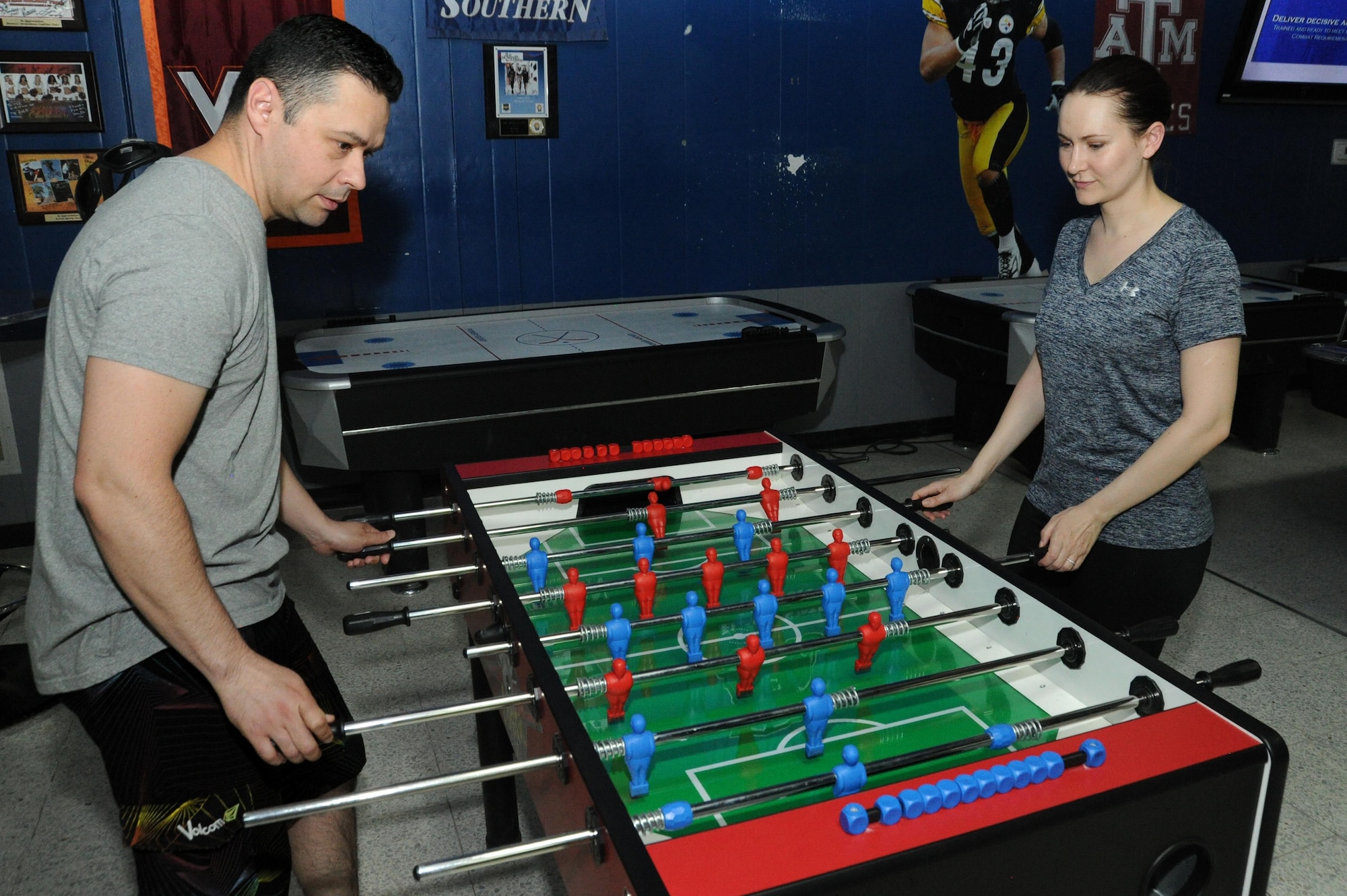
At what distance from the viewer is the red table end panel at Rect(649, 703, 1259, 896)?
3.01 ft

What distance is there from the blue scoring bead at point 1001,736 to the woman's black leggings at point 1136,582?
72cm

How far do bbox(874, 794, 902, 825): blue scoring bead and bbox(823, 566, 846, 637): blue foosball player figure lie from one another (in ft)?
1.43

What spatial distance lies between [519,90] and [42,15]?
1589 mm

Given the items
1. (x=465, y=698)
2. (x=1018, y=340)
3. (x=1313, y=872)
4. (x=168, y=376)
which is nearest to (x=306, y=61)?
(x=168, y=376)

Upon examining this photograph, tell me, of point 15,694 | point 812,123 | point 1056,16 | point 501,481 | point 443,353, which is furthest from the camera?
point 1056,16

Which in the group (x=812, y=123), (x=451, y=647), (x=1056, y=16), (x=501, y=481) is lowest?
(x=451, y=647)

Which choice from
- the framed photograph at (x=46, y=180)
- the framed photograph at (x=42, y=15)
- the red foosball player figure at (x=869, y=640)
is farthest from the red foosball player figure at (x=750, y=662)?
the framed photograph at (x=42, y=15)

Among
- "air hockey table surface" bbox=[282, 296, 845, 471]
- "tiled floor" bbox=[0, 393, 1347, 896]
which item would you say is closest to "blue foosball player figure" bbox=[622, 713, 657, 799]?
"tiled floor" bbox=[0, 393, 1347, 896]

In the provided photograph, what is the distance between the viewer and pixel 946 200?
4641 mm

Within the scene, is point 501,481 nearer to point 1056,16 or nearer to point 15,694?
point 15,694

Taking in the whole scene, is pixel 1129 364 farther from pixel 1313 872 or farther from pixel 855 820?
pixel 1313 872

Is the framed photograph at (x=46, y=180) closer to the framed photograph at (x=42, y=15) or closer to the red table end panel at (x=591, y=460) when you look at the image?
the framed photograph at (x=42, y=15)

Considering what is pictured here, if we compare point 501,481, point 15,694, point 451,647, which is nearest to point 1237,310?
point 501,481

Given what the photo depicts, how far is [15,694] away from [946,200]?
13.3ft
